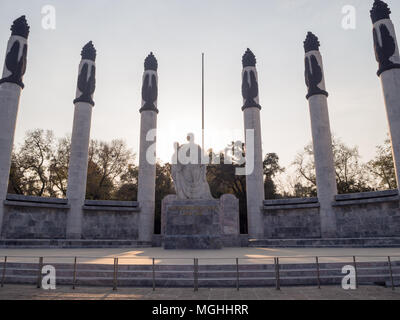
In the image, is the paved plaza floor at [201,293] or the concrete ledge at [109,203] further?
the concrete ledge at [109,203]

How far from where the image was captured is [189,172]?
15008 millimetres

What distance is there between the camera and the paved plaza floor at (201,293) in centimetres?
560

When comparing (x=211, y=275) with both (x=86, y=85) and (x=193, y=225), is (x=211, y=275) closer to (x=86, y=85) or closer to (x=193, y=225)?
(x=193, y=225)

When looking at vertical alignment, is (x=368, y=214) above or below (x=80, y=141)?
below

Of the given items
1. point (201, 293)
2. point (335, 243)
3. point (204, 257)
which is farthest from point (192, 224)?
point (335, 243)

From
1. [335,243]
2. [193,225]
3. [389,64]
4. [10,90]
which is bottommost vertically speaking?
[335,243]

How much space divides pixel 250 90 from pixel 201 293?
2059cm

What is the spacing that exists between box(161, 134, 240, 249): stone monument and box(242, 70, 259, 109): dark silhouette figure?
10.5 meters

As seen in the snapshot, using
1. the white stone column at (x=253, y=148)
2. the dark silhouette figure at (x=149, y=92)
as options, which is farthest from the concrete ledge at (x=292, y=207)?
the dark silhouette figure at (x=149, y=92)

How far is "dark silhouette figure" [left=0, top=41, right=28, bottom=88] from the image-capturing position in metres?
19.7

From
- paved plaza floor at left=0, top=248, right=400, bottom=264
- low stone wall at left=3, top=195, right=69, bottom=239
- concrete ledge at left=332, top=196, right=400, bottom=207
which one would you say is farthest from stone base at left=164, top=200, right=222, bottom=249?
low stone wall at left=3, top=195, right=69, bottom=239

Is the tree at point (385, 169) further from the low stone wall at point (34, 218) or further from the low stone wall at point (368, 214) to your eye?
the low stone wall at point (34, 218)

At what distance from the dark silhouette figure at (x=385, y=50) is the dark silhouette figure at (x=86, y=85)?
21833mm

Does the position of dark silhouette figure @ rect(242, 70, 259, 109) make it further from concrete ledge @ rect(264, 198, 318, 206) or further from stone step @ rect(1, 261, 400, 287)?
stone step @ rect(1, 261, 400, 287)
